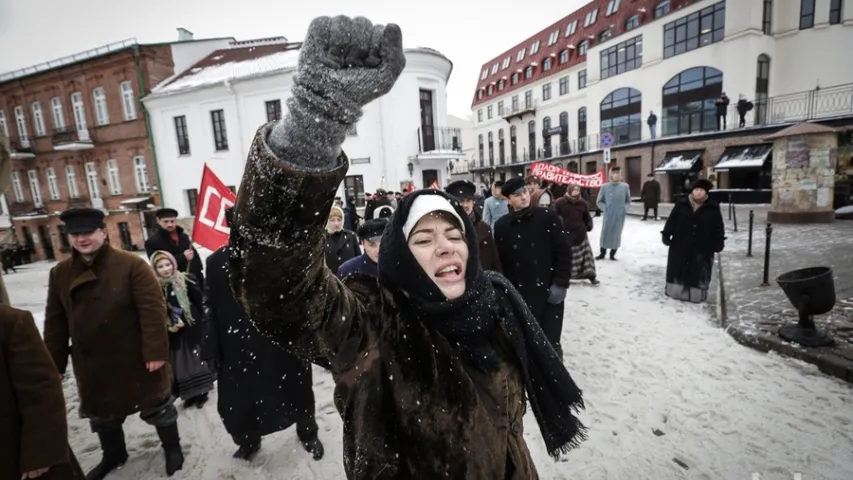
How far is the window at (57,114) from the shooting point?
2195cm

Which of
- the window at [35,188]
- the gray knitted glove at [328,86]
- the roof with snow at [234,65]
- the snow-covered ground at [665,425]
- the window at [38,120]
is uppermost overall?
the roof with snow at [234,65]

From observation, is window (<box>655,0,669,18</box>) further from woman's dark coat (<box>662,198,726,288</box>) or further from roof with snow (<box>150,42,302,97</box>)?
woman's dark coat (<box>662,198,726,288</box>)

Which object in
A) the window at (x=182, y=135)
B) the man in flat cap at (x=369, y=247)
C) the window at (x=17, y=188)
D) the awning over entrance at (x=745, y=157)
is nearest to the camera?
the man in flat cap at (x=369, y=247)

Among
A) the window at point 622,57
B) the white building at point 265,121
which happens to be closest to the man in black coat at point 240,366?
the white building at point 265,121

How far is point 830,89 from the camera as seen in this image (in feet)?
65.4

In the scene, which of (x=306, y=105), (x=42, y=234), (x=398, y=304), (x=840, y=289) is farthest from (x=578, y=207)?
(x=42, y=234)

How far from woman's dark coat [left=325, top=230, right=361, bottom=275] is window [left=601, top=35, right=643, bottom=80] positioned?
99.7 feet

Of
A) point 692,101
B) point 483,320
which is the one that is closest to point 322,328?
point 483,320

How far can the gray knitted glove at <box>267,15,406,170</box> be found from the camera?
0.81 meters

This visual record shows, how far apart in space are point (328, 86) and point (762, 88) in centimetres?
3062

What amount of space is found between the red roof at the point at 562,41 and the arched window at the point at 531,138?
417cm

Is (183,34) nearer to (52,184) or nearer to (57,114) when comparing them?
(57,114)

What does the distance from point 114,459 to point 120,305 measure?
1.44m

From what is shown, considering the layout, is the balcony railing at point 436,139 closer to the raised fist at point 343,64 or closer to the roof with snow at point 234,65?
the roof with snow at point 234,65
